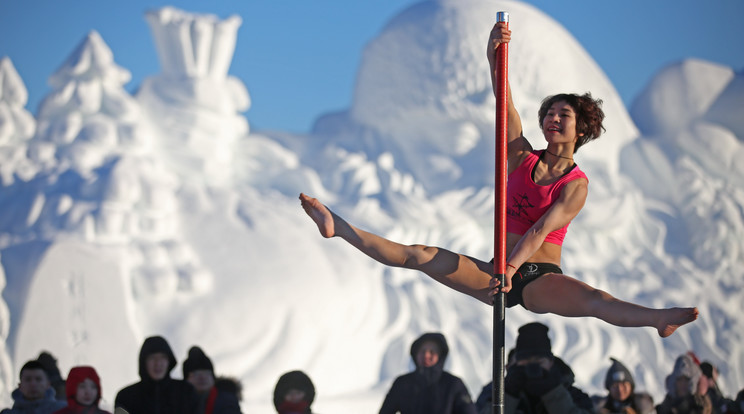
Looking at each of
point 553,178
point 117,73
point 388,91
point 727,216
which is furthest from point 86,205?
point 727,216

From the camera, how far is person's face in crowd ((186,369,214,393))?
168 inches

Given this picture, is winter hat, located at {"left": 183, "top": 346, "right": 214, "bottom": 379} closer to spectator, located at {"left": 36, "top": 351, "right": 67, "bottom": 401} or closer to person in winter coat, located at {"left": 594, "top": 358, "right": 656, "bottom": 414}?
spectator, located at {"left": 36, "top": 351, "right": 67, "bottom": 401}

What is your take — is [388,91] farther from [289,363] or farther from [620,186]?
[289,363]

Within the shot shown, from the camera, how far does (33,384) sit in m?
4.18

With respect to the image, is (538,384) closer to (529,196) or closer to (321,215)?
(529,196)

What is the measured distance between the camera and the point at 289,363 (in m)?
7.86

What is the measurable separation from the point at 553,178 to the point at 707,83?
28.1 ft

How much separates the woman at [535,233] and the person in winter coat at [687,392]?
2365 millimetres

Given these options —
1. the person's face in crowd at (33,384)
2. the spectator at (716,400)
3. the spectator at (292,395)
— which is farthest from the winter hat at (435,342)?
the spectator at (716,400)

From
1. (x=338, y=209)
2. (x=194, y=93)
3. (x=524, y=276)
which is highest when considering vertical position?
(x=194, y=93)

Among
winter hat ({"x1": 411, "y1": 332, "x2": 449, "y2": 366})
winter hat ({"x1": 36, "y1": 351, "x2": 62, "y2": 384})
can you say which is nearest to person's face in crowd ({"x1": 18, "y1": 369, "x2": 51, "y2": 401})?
winter hat ({"x1": 36, "y1": 351, "x2": 62, "y2": 384})

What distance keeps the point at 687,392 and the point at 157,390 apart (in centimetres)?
294

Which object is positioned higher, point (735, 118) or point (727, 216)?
point (735, 118)

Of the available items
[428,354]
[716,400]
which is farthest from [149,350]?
[716,400]
